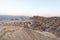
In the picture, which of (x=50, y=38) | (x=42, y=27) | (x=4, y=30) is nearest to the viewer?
(x=50, y=38)

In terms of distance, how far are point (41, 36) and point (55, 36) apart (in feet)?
2.04

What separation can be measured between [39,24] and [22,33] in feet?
5.69

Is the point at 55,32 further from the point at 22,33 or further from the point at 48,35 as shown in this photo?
the point at 22,33

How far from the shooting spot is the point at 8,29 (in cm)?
663

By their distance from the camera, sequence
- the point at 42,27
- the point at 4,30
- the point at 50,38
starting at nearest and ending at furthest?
the point at 50,38, the point at 4,30, the point at 42,27

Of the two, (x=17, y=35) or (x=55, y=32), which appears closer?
(x=17, y=35)

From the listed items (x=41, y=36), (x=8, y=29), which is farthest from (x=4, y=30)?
(x=41, y=36)

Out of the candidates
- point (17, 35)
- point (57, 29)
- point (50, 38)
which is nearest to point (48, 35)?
point (50, 38)

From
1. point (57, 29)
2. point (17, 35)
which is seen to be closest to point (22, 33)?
point (17, 35)

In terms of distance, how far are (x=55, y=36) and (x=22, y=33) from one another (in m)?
Answer: 1.39

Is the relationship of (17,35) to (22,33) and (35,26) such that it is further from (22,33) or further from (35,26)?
(35,26)

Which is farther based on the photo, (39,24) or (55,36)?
(39,24)

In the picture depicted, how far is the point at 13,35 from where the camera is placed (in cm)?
599

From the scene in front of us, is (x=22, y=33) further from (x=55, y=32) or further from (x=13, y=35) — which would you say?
(x=55, y=32)
